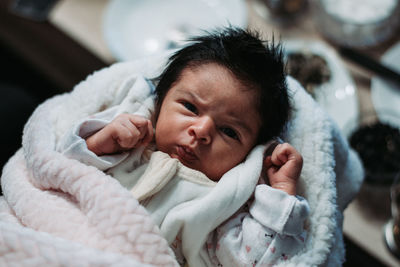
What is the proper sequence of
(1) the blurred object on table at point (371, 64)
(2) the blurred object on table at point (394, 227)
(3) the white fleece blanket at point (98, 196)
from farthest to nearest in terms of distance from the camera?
(1) the blurred object on table at point (371, 64)
(2) the blurred object on table at point (394, 227)
(3) the white fleece blanket at point (98, 196)

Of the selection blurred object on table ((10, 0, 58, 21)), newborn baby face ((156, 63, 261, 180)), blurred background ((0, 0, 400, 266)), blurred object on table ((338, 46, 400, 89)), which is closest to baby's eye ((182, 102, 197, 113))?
newborn baby face ((156, 63, 261, 180))

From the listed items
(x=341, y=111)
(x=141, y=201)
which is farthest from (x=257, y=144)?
(x=341, y=111)

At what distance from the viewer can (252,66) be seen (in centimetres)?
60

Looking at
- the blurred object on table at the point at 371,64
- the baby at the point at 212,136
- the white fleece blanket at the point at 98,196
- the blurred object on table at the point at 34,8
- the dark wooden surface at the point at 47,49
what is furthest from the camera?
the dark wooden surface at the point at 47,49

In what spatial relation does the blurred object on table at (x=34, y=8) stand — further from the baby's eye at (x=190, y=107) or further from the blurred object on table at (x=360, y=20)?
the blurred object on table at (x=360, y=20)

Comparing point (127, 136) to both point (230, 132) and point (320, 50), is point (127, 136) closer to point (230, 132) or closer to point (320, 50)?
point (230, 132)

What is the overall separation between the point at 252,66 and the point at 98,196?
305 millimetres

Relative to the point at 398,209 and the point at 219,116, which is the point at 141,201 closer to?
the point at 219,116

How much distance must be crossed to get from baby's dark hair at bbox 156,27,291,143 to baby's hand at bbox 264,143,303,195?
0.16 feet

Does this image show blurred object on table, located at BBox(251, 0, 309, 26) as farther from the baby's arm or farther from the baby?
the baby's arm

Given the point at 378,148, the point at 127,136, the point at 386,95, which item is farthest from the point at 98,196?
the point at 386,95

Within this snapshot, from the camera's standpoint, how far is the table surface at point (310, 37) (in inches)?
30.5

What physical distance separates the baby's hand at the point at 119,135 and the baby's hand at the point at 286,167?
0.21 meters

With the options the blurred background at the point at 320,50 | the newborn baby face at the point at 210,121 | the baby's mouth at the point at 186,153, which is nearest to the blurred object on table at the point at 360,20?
the blurred background at the point at 320,50
